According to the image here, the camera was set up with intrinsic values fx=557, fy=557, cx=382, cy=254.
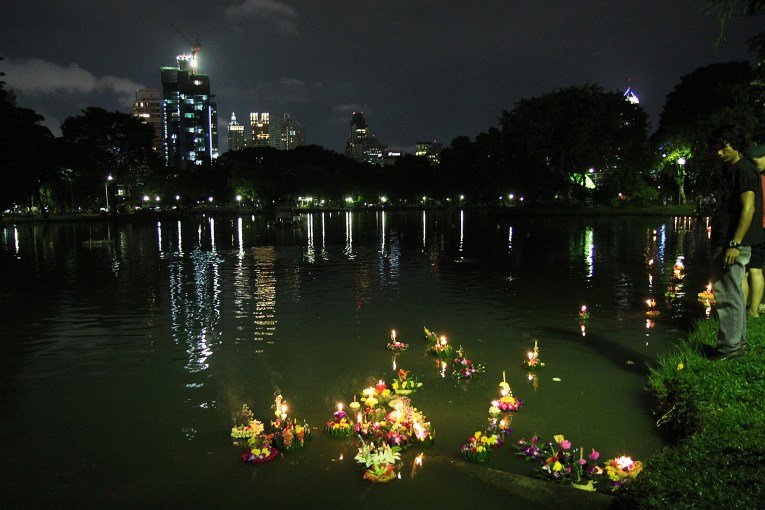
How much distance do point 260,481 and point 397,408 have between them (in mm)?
1566

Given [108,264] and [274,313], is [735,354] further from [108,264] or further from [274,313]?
[108,264]

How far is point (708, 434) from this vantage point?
182 inches

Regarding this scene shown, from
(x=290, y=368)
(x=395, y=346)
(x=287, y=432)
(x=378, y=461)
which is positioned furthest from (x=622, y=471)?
(x=290, y=368)

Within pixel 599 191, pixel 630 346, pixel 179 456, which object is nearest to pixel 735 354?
pixel 630 346

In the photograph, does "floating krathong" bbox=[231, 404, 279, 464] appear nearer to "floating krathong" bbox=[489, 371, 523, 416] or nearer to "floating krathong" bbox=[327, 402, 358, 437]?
"floating krathong" bbox=[327, 402, 358, 437]

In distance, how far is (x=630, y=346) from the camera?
9.28m

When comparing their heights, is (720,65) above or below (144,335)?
above

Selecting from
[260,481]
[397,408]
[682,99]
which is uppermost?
[682,99]

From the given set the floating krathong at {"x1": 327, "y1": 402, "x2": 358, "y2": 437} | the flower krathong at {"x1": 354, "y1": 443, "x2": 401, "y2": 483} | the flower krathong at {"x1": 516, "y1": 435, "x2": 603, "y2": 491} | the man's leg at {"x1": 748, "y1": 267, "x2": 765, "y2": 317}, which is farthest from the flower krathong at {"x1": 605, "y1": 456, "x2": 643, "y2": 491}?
the man's leg at {"x1": 748, "y1": 267, "x2": 765, "y2": 317}

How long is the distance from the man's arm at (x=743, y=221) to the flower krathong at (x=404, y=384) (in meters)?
4.02

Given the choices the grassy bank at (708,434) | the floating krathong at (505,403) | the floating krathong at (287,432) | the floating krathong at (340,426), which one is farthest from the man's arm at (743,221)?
the floating krathong at (287,432)

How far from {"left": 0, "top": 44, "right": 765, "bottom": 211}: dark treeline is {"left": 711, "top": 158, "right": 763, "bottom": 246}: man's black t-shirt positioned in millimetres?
→ 15772

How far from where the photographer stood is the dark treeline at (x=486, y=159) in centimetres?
5228

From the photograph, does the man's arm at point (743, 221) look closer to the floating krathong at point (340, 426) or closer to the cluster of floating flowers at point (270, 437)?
the floating krathong at point (340, 426)
